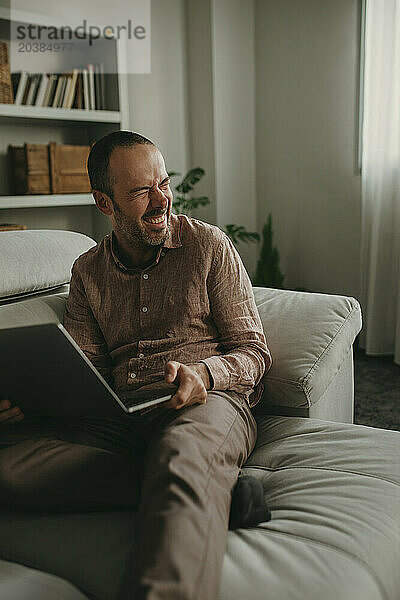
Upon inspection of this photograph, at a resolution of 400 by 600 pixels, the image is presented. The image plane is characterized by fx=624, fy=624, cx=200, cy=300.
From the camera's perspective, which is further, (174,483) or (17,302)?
(17,302)

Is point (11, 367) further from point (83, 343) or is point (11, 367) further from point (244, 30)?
point (244, 30)

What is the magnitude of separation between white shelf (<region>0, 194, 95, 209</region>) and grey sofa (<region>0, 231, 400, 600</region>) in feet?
4.27

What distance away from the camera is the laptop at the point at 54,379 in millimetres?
1037

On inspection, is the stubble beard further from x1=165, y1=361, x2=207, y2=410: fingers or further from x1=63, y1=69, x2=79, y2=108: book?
x1=63, y1=69, x2=79, y2=108: book

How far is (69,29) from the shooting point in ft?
10.1

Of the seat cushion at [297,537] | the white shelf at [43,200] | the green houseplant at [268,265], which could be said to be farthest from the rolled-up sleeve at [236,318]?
the green houseplant at [268,265]

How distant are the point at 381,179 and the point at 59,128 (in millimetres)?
1763

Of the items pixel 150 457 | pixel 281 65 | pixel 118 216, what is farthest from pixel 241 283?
pixel 281 65

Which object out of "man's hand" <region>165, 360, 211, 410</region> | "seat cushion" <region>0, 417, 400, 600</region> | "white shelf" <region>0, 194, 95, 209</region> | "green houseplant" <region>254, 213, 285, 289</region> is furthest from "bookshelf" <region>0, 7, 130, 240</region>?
"seat cushion" <region>0, 417, 400, 600</region>

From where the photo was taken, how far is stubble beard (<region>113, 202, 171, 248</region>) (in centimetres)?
150

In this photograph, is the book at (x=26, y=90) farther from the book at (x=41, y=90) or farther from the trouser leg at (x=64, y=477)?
the trouser leg at (x=64, y=477)

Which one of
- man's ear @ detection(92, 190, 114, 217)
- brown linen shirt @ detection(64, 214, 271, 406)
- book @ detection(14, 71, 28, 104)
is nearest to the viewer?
brown linen shirt @ detection(64, 214, 271, 406)

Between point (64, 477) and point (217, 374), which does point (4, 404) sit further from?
point (217, 374)

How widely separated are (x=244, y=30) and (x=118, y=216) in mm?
2826
